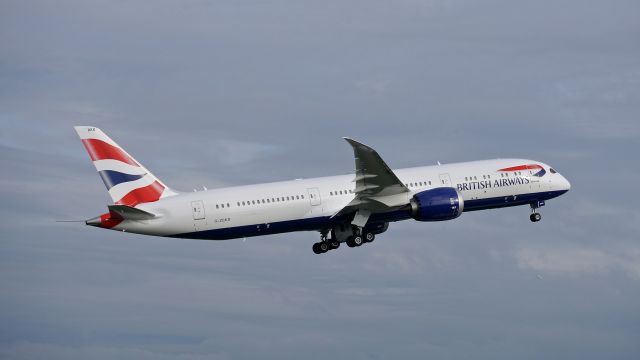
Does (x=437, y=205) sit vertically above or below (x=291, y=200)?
below

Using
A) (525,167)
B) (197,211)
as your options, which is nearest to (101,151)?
(197,211)

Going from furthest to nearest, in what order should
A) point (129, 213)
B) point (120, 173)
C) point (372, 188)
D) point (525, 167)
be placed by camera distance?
point (525, 167) → point (372, 188) → point (120, 173) → point (129, 213)

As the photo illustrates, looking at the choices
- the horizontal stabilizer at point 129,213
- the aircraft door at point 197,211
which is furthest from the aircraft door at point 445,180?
the horizontal stabilizer at point 129,213

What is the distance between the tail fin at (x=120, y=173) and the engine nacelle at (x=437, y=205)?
17474 millimetres

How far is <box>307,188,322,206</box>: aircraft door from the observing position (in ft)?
230

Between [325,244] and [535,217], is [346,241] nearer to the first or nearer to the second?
[325,244]

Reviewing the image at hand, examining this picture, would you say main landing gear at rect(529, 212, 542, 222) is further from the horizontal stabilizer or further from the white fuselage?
the horizontal stabilizer

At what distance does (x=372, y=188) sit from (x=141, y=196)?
16.1 m

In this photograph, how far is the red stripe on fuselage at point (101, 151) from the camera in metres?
69.4

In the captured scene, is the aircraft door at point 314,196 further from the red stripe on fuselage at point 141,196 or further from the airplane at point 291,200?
the red stripe on fuselage at point 141,196

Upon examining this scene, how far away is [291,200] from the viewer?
69688 mm

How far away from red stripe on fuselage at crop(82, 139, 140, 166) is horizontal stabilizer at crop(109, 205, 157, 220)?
493 centimetres

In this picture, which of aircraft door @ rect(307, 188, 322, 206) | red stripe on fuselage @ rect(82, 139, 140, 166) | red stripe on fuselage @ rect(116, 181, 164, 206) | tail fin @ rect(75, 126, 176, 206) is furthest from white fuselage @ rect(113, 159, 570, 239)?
red stripe on fuselage @ rect(82, 139, 140, 166)

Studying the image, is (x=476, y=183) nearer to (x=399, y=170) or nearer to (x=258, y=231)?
(x=399, y=170)
